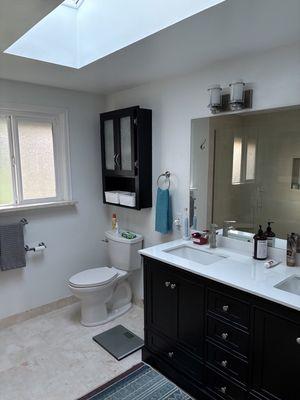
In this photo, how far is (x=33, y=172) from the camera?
2.79 metres

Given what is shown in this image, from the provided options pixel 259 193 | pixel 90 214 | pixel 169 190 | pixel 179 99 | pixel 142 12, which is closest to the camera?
pixel 142 12

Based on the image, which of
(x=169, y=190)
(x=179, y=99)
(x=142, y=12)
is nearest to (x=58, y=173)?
(x=169, y=190)

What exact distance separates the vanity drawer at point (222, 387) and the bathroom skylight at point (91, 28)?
6.46 ft

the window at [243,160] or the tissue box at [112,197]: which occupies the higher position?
the window at [243,160]

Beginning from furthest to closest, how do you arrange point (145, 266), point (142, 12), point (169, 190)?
point (169, 190)
point (145, 266)
point (142, 12)

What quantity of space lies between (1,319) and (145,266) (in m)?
1.53

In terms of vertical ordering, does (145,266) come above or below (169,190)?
below

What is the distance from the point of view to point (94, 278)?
2678 mm

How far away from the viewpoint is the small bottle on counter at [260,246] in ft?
6.32

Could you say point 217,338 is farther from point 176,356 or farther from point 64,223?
point 64,223

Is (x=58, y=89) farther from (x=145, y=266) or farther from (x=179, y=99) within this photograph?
(x=145, y=266)

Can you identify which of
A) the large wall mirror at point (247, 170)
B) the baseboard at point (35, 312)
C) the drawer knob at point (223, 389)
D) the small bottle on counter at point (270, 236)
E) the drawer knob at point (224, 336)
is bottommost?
the baseboard at point (35, 312)

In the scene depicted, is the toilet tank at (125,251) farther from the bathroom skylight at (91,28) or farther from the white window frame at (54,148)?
the bathroom skylight at (91,28)

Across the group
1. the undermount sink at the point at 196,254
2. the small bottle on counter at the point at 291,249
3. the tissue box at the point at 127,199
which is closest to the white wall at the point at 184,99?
the tissue box at the point at 127,199
